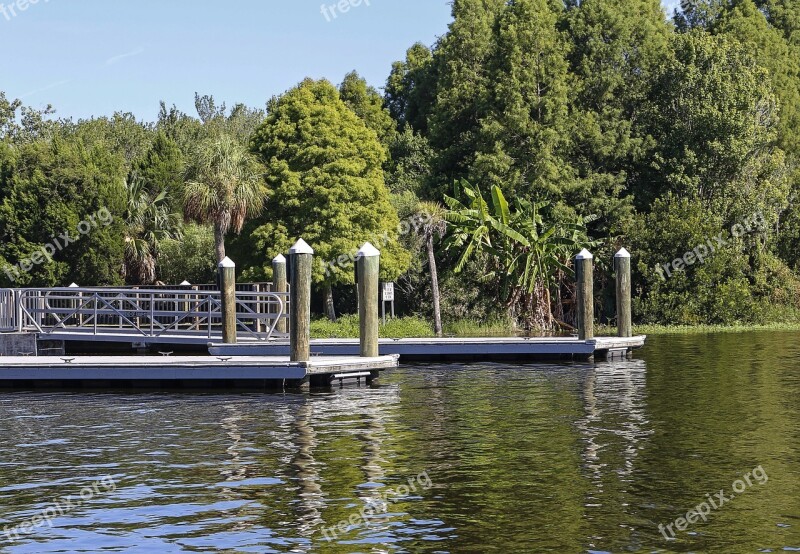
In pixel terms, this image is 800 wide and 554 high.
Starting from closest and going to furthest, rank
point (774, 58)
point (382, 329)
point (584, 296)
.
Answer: point (584, 296) < point (382, 329) < point (774, 58)

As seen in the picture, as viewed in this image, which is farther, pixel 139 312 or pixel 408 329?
pixel 408 329

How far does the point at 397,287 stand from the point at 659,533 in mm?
36482

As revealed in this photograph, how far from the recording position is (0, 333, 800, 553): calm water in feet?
41.2

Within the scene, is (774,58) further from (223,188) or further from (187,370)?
(187,370)

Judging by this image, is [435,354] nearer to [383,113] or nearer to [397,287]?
[397,287]

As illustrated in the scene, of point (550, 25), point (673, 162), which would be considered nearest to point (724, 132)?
point (673, 162)

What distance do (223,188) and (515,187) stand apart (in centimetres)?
1305

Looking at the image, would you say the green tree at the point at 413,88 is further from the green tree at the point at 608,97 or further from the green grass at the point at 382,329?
the green grass at the point at 382,329

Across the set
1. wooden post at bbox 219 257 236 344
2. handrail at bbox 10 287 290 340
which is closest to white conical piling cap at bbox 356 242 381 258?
handrail at bbox 10 287 290 340

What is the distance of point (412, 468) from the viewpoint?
16156 mm

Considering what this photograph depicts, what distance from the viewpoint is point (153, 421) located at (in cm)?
2122

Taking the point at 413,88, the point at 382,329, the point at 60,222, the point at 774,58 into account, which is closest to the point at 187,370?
the point at 382,329

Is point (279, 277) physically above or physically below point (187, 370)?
above

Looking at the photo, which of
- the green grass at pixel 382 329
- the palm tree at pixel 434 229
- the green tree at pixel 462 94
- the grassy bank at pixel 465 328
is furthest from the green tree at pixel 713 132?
the green grass at pixel 382 329
